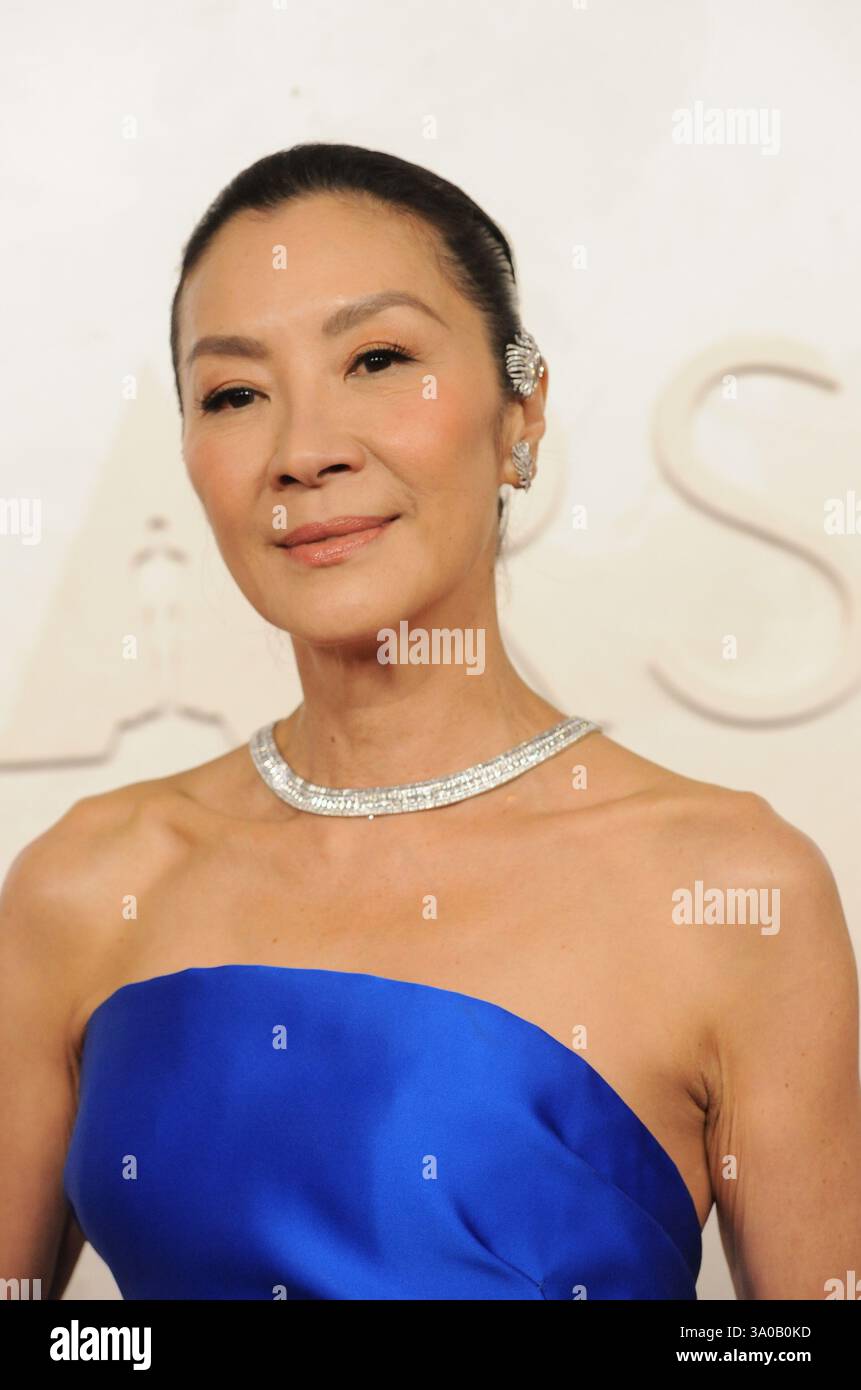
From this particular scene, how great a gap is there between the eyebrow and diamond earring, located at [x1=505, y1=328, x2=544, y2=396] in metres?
0.11

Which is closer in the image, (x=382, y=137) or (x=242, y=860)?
(x=242, y=860)

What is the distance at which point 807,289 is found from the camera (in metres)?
2.71

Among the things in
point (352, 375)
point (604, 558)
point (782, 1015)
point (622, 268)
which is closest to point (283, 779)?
point (352, 375)

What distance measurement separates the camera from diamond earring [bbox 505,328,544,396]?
77.7 inches

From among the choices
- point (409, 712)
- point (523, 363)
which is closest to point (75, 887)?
point (409, 712)

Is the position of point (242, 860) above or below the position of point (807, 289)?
A: below

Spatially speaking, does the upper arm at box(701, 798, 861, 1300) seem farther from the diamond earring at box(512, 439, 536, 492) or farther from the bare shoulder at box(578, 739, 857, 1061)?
the diamond earring at box(512, 439, 536, 492)

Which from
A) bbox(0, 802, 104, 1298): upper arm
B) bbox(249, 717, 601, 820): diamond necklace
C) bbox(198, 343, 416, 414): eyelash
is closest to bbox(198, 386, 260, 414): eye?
bbox(198, 343, 416, 414): eyelash

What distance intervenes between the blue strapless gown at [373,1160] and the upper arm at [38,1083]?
0.56 ft

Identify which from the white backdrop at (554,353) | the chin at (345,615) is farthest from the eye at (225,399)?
the white backdrop at (554,353)

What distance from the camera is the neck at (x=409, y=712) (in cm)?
195

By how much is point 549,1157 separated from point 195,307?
36.6 inches

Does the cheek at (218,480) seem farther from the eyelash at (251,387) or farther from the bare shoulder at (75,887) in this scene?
the bare shoulder at (75,887)

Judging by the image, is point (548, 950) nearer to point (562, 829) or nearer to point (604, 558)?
point (562, 829)
